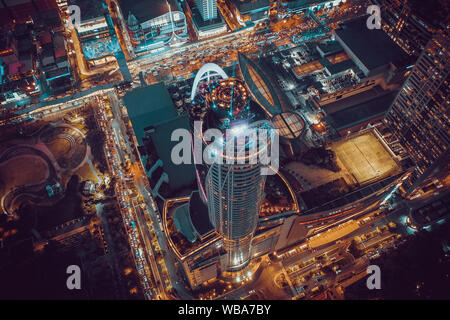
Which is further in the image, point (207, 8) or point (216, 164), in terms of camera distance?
point (207, 8)

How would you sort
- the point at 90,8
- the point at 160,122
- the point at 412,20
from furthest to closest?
the point at 90,8 < the point at 412,20 < the point at 160,122

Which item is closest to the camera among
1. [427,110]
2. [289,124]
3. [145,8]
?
[427,110]

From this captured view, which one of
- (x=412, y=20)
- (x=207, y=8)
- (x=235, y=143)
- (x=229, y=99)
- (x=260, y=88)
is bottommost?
(x=235, y=143)

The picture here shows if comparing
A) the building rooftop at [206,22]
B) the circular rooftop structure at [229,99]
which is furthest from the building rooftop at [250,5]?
the circular rooftop structure at [229,99]

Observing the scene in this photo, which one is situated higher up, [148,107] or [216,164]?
[148,107]

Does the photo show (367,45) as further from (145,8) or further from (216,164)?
(216,164)

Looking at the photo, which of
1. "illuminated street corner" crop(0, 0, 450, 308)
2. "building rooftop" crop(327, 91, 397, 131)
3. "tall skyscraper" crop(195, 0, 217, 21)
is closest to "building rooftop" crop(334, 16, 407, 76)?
"illuminated street corner" crop(0, 0, 450, 308)

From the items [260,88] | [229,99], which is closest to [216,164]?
[229,99]
